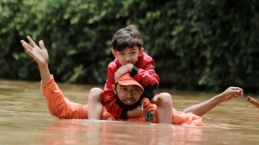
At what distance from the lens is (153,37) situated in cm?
1493

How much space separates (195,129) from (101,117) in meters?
1.04

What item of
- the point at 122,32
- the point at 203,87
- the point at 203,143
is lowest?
the point at 203,87

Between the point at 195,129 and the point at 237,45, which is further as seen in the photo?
the point at 237,45

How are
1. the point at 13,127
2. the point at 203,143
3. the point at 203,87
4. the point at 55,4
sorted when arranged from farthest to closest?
the point at 55,4
the point at 203,87
the point at 13,127
the point at 203,143

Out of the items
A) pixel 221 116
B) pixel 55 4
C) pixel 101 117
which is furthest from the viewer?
pixel 55 4

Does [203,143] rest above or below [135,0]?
below

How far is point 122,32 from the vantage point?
259 inches

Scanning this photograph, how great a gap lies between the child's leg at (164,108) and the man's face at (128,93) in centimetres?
21

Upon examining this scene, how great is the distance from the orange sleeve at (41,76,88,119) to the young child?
0.18 m

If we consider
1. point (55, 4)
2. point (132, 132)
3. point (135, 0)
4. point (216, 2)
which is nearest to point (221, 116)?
point (132, 132)

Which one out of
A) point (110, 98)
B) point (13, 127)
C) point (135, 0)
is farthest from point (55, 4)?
point (13, 127)

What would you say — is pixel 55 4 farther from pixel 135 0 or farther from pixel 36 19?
pixel 135 0

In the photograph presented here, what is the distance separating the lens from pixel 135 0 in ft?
49.9

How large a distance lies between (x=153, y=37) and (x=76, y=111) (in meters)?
8.40
